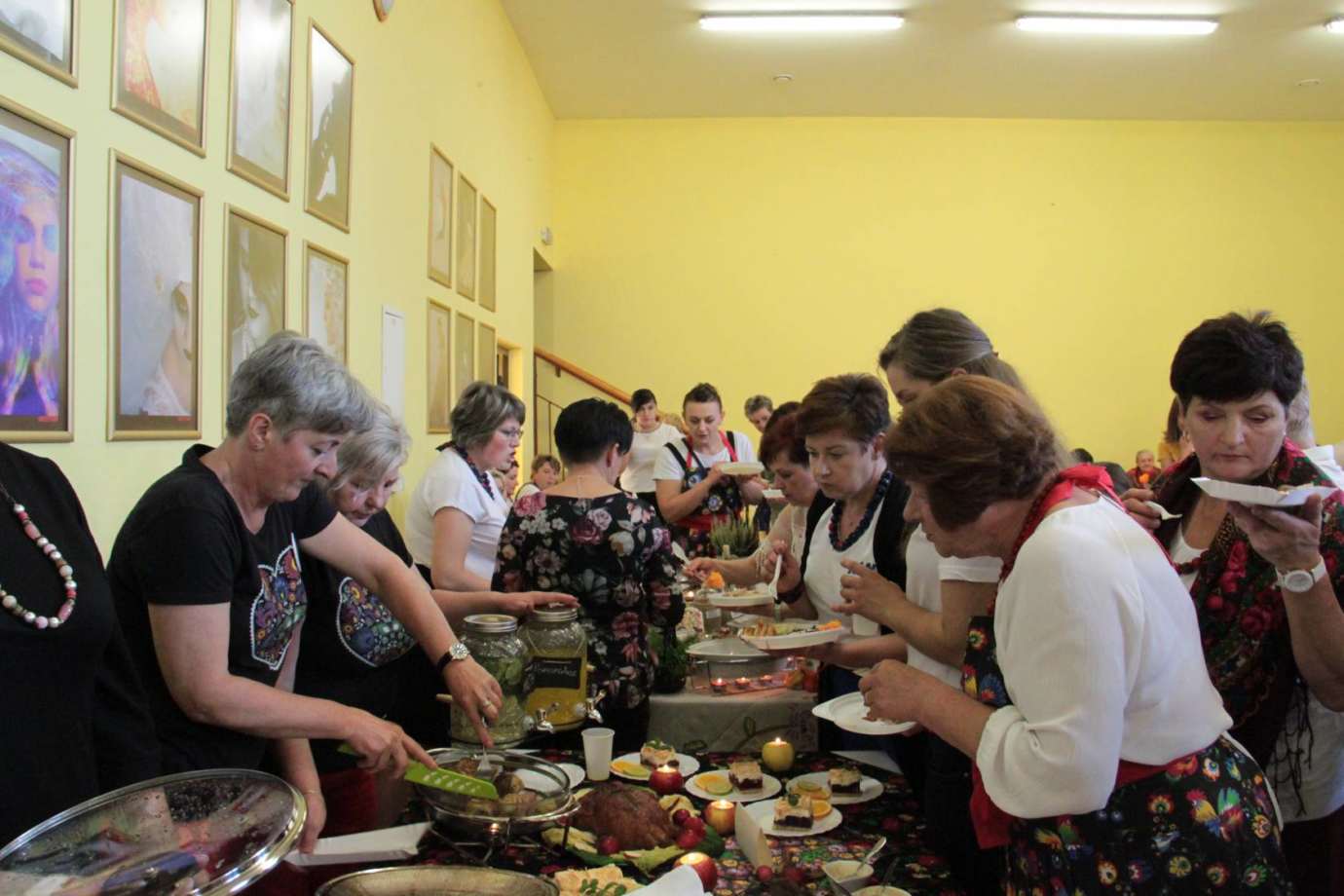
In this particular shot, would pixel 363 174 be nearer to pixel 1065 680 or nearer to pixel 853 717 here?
pixel 853 717

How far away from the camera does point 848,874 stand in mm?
1608

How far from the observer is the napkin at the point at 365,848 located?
1.54 m

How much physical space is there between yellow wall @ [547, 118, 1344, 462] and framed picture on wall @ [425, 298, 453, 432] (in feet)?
13.0

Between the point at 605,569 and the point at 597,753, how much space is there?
0.67m

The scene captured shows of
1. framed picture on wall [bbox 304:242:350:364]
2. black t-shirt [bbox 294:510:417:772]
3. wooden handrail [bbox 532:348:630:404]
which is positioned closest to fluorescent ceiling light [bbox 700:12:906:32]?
wooden handrail [bbox 532:348:630:404]

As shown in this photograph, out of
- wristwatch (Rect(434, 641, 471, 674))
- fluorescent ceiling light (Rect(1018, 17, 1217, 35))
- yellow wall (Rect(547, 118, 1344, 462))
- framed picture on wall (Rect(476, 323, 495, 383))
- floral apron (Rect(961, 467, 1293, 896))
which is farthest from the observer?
yellow wall (Rect(547, 118, 1344, 462))

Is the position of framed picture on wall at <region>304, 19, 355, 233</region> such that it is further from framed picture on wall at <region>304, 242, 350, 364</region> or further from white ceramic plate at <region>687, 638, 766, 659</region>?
white ceramic plate at <region>687, 638, 766, 659</region>

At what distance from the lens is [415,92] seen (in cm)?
517

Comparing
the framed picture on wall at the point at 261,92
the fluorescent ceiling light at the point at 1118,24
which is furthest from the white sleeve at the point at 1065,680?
the fluorescent ceiling light at the point at 1118,24

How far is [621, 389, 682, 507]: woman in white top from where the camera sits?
6934 mm

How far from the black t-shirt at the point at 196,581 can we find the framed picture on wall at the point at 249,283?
1.51 m

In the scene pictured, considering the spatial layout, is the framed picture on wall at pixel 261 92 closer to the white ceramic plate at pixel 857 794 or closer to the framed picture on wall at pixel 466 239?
the framed picture on wall at pixel 466 239

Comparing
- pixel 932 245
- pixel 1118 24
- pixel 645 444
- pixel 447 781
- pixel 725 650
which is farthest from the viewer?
pixel 932 245

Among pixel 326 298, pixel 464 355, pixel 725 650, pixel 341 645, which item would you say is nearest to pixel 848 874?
pixel 341 645
